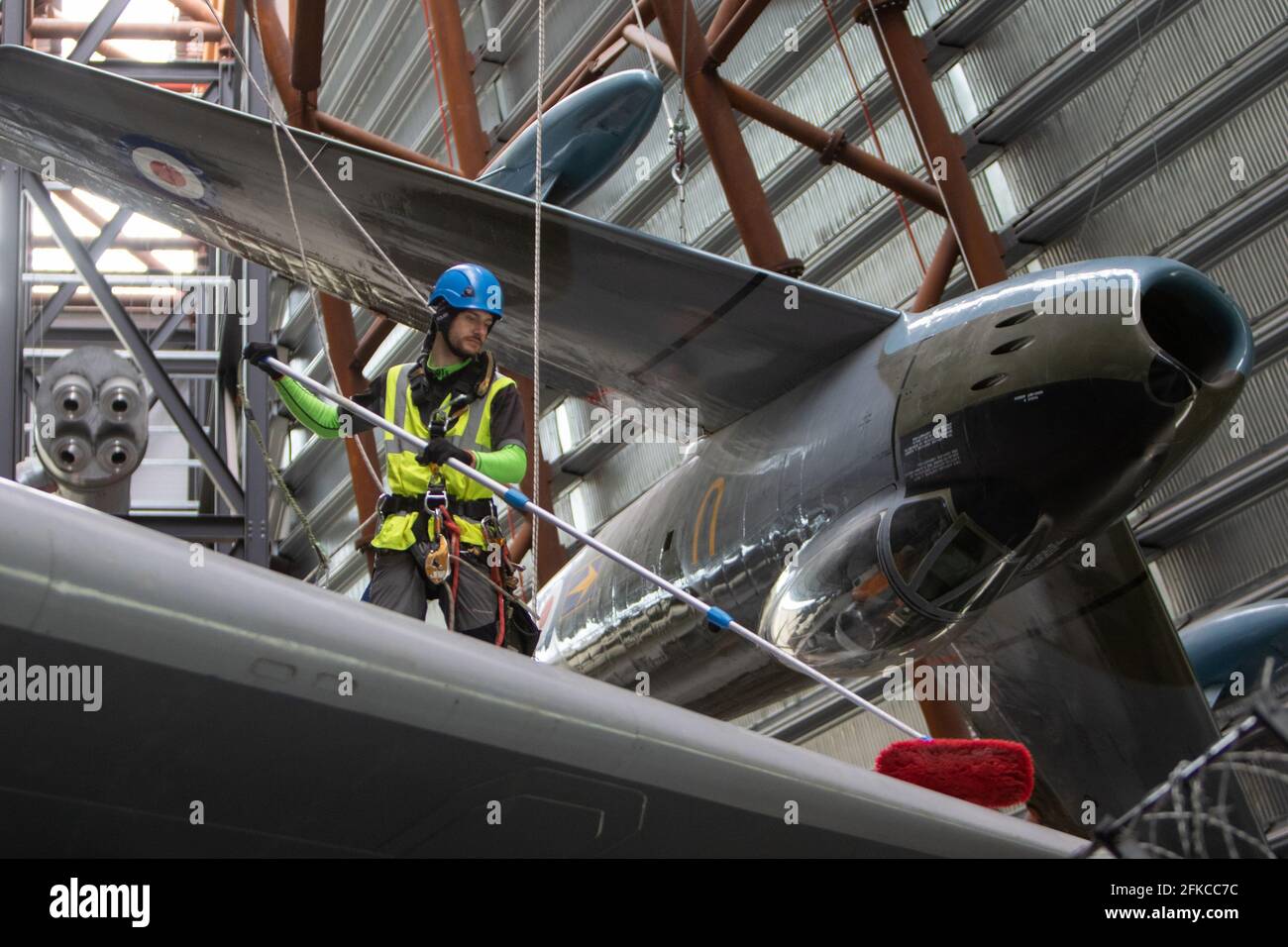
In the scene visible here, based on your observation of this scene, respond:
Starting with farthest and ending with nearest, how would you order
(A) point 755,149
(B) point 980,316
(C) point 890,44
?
(A) point 755,149 < (C) point 890,44 < (B) point 980,316

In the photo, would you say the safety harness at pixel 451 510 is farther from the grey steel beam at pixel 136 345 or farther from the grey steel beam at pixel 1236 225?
the grey steel beam at pixel 1236 225

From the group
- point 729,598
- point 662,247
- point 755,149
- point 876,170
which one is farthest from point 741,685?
point 755,149

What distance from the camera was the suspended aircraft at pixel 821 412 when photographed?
19.5 feet

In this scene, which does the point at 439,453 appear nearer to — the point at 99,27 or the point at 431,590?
the point at 431,590

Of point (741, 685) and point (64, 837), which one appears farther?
point (741, 685)

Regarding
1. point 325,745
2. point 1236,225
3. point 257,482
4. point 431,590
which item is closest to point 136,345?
point 257,482

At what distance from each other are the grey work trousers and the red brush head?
1493 mm

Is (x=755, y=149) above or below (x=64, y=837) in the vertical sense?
above

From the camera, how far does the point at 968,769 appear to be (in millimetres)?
4379
